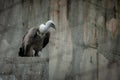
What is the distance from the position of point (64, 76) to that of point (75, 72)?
0.90 feet

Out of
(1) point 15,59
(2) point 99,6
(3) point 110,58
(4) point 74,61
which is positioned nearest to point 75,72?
(4) point 74,61

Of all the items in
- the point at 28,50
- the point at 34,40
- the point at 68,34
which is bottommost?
the point at 28,50

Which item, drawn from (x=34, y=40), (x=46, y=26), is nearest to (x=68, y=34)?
(x=34, y=40)

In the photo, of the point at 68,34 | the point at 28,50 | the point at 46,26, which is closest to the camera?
the point at 46,26

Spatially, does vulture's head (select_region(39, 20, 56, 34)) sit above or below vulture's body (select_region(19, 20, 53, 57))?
above

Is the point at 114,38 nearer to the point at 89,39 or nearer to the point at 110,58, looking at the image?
the point at 110,58

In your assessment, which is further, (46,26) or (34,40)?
(34,40)

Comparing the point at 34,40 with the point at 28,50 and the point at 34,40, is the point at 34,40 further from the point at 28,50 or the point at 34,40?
the point at 28,50

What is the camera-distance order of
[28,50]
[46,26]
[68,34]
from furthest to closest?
1. [68,34]
2. [28,50]
3. [46,26]

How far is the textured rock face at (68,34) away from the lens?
707cm

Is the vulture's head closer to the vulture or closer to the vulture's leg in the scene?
the vulture

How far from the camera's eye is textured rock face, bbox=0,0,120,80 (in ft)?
23.2

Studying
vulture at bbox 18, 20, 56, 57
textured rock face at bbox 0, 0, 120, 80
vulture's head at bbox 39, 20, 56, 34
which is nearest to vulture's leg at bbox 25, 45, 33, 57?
vulture at bbox 18, 20, 56, 57

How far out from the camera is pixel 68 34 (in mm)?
7262
